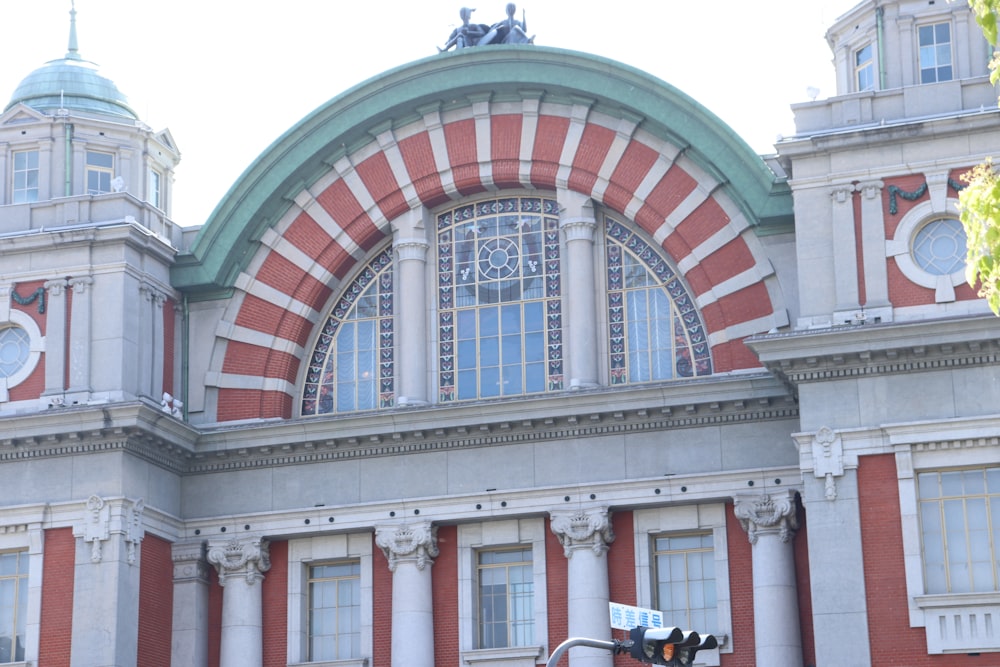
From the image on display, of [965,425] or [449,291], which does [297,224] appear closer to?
[449,291]

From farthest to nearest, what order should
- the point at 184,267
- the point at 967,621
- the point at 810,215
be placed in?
the point at 184,267 < the point at 810,215 < the point at 967,621

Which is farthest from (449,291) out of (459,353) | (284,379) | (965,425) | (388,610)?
(965,425)

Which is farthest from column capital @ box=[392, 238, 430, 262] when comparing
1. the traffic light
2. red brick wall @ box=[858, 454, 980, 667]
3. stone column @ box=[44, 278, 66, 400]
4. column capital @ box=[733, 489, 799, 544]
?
the traffic light

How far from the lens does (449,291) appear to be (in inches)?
1339

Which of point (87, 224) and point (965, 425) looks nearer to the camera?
point (965, 425)

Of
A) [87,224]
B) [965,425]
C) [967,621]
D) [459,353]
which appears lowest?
[967,621]

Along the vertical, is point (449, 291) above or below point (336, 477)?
above

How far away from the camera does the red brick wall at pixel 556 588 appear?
103 feet

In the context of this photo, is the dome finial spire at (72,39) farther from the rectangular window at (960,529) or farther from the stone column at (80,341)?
the rectangular window at (960,529)

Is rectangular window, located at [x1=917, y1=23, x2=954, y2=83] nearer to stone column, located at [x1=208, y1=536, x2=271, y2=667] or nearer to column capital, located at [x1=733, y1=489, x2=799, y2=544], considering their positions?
column capital, located at [x1=733, y1=489, x2=799, y2=544]

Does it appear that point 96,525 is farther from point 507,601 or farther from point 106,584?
point 507,601


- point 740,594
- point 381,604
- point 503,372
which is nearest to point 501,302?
point 503,372

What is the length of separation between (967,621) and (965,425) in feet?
9.15

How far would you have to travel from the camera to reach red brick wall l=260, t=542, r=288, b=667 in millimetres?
32750
